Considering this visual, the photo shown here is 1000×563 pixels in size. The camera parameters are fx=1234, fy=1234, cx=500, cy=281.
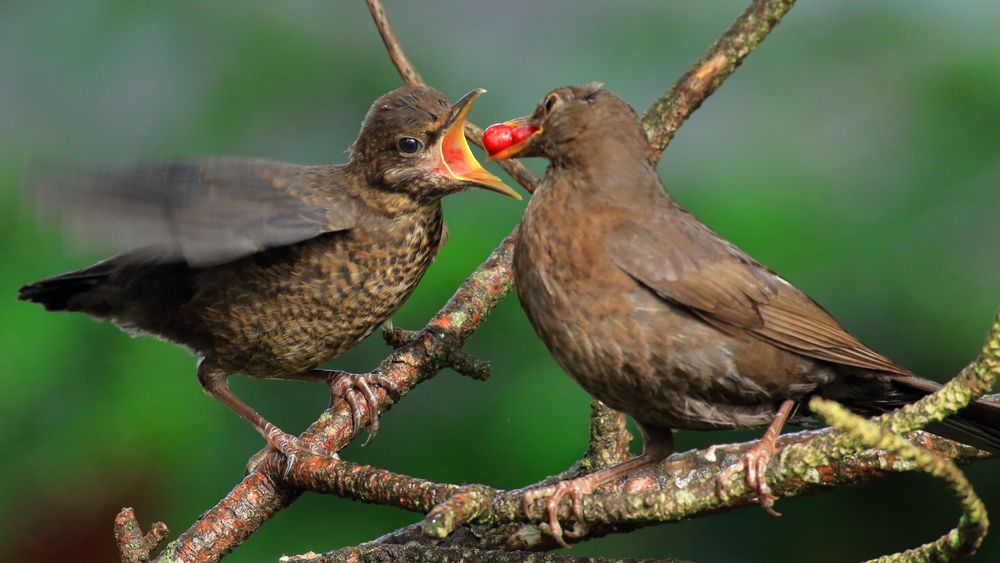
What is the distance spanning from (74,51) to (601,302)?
191 inches

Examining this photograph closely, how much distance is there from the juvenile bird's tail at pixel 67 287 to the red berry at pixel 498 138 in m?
1.54

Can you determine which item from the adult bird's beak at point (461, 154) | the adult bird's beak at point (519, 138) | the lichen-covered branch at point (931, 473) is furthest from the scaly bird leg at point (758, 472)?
the adult bird's beak at point (461, 154)

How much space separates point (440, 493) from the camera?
275cm

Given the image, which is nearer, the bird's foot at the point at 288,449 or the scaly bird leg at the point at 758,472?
the scaly bird leg at the point at 758,472

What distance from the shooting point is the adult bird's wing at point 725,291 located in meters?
3.33

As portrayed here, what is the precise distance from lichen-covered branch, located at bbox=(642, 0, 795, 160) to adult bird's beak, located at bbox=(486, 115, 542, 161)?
0.94 metres

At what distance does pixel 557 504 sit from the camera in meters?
2.98

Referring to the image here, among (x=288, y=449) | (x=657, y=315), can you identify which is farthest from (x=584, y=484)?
(x=288, y=449)

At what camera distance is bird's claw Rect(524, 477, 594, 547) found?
2.90 meters

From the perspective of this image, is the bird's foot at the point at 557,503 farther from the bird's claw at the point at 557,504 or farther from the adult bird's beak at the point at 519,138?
the adult bird's beak at the point at 519,138

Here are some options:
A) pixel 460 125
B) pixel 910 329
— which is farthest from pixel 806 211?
pixel 460 125

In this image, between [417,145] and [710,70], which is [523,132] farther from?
[710,70]

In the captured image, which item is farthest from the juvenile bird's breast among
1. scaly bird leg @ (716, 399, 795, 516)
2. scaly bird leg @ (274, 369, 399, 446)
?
scaly bird leg @ (716, 399, 795, 516)

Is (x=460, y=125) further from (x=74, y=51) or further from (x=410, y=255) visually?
(x=74, y=51)
